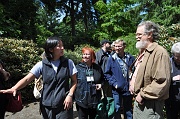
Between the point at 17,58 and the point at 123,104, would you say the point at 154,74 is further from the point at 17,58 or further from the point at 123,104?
the point at 17,58

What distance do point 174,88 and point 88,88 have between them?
1431 millimetres

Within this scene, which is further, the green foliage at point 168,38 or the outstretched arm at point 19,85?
the green foliage at point 168,38

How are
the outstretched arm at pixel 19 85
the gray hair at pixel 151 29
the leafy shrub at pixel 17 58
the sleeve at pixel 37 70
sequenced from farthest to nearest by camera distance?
the leafy shrub at pixel 17 58 < the sleeve at pixel 37 70 < the outstretched arm at pixel 19 85 < the gray hair at pixel 151 29

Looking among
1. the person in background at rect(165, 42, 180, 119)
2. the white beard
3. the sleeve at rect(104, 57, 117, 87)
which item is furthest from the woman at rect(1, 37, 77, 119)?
the person in background at rect(165, 42, 180, 119)

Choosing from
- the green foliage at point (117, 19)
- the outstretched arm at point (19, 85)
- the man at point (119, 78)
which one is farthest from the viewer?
the green foliage at point (117, 19)

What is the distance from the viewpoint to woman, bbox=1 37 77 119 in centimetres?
295

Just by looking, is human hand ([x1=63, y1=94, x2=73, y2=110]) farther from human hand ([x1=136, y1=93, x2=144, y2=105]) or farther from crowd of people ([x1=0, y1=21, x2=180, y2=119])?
human hand ([x1=136, y1=93, x2=144, y2=105])

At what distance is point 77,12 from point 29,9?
40.8 ft

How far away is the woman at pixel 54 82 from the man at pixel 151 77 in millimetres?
955

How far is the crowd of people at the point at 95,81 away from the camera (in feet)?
8.29

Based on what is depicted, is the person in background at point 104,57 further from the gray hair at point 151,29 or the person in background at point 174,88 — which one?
the gray hair at point 151,29

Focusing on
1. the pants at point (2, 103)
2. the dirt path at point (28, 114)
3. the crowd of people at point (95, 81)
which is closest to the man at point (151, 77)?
the crowd of people at point (95, 81)

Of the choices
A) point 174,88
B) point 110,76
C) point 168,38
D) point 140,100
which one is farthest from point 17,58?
point 140,100

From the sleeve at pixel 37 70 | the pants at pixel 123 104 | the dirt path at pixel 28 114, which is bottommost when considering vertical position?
the dirt path at pixel 28 114
